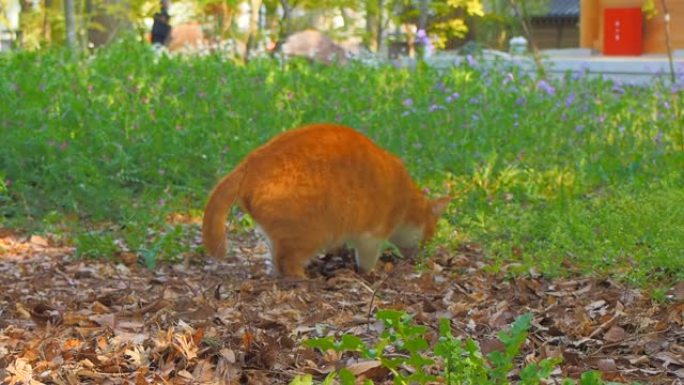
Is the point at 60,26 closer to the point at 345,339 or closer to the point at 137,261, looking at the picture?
the point at 137,261

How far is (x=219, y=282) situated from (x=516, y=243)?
1847mm

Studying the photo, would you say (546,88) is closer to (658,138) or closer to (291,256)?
(658,138)

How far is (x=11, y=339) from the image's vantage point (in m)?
4.63

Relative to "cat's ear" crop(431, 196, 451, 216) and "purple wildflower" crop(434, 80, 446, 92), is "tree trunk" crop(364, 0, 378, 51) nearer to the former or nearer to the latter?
"purple wildflower" crop(434, 80, 446, 92)

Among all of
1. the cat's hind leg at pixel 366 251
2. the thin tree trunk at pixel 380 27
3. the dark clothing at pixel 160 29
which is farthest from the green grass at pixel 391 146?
the thin tree trunk at pixel 380 27

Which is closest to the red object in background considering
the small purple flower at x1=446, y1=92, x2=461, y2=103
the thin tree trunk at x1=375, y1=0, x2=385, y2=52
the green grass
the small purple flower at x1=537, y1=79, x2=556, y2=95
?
the thin tree trunk at x1=375, y1=0, x2=385, y2=52

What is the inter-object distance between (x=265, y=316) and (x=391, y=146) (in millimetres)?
4659

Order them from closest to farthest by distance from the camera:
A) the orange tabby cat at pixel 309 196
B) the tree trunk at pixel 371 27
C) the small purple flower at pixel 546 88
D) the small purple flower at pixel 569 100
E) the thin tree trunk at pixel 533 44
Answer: the orange tabby cat at pixel 309 196 → the small purple flower at pixel 569 100 → the small purple flower at pixel 546 88 → the thin tree trunk at pixel 533 44 → the tree trunk at pixel 371 27

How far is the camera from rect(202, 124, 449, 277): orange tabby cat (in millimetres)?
6059

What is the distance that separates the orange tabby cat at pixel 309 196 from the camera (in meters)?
6.06

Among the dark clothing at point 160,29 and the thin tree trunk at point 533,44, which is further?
the dark clothing at point 160,29

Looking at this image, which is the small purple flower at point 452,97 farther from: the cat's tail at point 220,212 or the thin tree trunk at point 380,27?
the thin tree trunk at point 380,27

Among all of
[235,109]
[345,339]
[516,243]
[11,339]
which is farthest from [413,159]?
[345,339]

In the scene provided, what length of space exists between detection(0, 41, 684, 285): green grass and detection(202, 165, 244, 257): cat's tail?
0.78m
